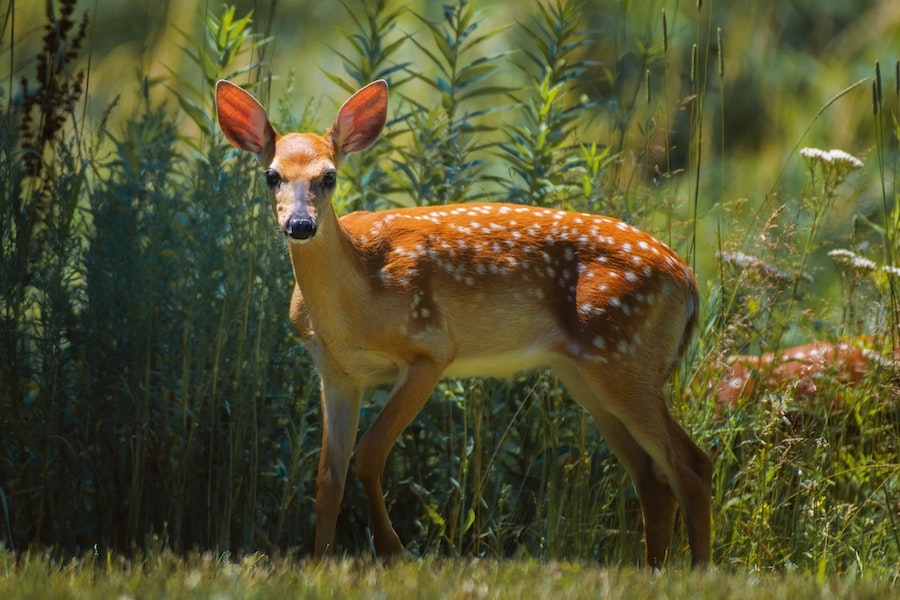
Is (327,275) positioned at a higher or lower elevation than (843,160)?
lower

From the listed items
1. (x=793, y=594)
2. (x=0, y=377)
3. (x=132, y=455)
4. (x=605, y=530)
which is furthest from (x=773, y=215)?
(x=0, y=377)

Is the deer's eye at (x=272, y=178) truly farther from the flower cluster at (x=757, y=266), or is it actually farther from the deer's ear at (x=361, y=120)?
the flower cluster at (x=757, y=266)

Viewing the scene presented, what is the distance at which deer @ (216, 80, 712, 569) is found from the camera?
479 centimetres

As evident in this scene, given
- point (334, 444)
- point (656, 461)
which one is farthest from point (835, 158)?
point (334, 444)

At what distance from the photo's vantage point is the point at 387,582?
364 centimetres

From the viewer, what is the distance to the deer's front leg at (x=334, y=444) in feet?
16.0

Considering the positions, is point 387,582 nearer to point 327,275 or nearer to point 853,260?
point 327,275

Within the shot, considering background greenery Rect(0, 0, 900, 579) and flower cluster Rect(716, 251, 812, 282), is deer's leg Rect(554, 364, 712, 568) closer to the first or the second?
background greenery Rect(0, 0, 900, 579)

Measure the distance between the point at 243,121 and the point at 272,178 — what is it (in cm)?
34

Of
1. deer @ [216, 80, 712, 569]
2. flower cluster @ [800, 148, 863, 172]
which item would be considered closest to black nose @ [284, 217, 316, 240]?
deer @ [216, 80, 712, 569]

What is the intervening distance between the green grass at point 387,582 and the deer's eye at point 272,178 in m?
1.23

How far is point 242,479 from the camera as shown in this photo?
206 inches

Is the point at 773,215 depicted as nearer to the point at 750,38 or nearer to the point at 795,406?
the point at 795,406

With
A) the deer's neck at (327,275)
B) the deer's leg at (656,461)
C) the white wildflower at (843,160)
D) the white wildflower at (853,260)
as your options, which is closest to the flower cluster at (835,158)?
the white wildflower at (843,160)
